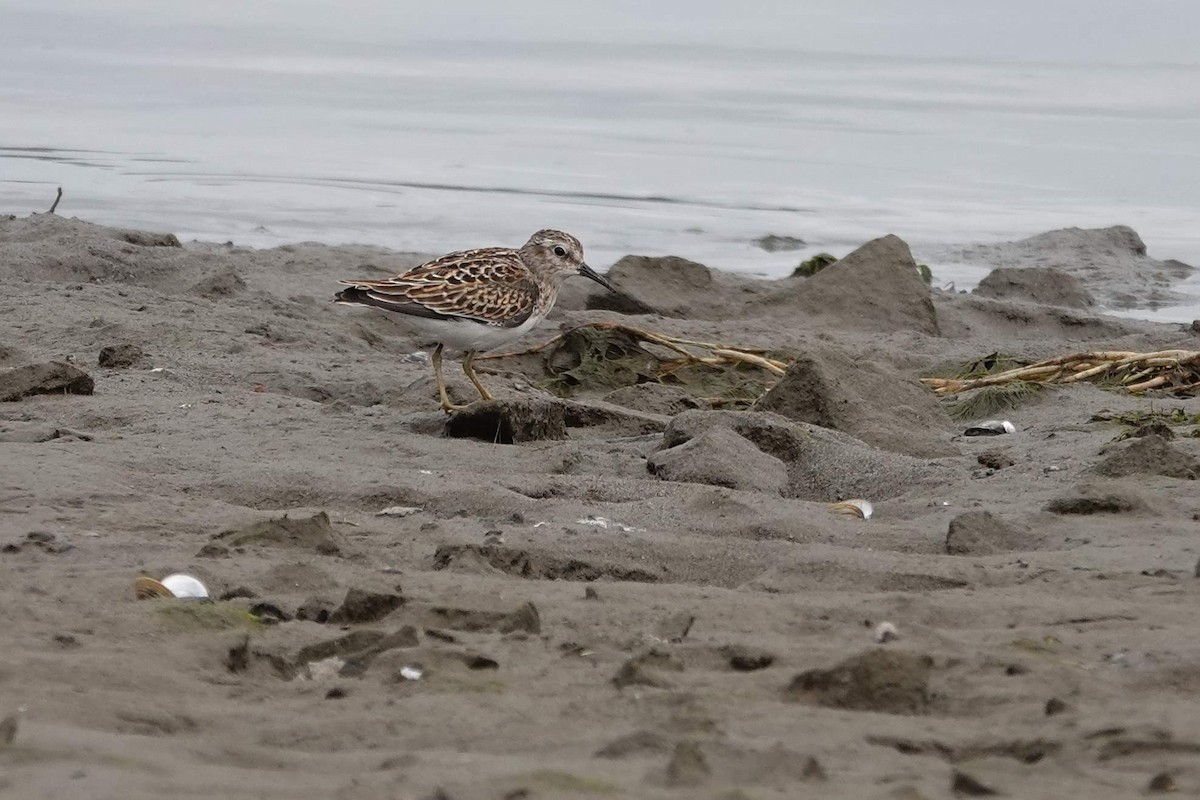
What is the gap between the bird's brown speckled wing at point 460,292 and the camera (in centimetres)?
768

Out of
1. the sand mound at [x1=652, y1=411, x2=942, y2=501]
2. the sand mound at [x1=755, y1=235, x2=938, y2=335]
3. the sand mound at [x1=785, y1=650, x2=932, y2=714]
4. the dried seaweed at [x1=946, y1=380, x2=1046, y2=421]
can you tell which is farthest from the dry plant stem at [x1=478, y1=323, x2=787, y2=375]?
the sand mound at [x1=785, y1=650, x2=932, y2=714]

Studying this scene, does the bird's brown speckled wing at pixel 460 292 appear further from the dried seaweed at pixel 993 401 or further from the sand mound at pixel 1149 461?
the sand mound at pixel 1149 461

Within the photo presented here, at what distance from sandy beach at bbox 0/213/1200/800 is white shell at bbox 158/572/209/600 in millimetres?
83

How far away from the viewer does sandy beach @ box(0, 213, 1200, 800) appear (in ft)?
9.29

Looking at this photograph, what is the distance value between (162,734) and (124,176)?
595 inches

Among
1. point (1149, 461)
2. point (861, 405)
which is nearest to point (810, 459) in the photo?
point (861, 405)

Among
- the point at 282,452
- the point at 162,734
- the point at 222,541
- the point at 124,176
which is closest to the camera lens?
the point at 162,734

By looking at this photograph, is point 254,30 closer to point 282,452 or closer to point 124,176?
point 124,176

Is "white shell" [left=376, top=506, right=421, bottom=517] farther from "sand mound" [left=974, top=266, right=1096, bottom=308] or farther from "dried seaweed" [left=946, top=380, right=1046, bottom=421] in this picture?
"sand mound" [left=974, top=266, right=1096, bottom=308]

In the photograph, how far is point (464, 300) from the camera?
7.72 meters

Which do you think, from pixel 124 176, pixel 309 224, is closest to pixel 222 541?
pixel 309 224

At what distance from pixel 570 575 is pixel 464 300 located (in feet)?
11.2

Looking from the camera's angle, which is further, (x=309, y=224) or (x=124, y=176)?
(x=124, y=176)

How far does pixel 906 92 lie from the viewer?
27.5m
